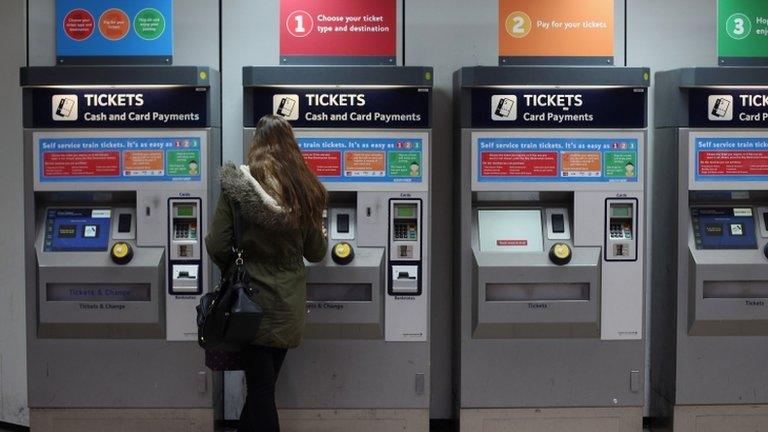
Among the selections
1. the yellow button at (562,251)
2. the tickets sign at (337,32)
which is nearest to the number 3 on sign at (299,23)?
the tickets sign at (337,32)

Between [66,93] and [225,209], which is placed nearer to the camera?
[225,209]

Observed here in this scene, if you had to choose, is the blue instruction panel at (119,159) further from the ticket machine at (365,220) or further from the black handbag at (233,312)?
the black handbag at (233,312)

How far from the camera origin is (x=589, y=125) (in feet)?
14.6

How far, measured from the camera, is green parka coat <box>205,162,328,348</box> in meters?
3.71

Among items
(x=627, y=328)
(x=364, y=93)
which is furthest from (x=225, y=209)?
(x=627, y=328)

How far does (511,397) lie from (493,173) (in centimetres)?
114

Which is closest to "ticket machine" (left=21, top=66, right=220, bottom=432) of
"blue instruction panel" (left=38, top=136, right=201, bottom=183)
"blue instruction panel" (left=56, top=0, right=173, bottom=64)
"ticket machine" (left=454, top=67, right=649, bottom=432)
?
"blue instruction panel" (left=38, top=136, right=201, bottom=183)

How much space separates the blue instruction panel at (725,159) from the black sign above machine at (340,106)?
139cm

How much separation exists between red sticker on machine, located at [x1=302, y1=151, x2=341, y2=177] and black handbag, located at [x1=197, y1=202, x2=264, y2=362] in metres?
0.72

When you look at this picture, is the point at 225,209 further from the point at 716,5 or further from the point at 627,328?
the point at 716,5

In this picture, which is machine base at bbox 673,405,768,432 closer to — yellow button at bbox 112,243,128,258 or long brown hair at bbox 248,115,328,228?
long brown hair at bbox 248,115,328,228

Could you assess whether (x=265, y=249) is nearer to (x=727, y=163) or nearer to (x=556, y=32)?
(x=556, y=32)

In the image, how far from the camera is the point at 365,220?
4387 millimetres

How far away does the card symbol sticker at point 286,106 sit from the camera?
4379 millimetres
